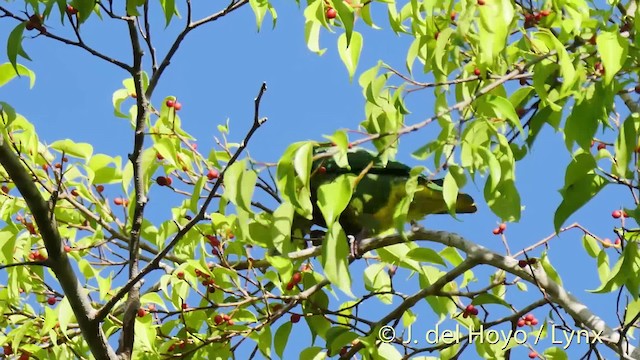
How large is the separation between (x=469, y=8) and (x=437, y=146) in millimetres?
343

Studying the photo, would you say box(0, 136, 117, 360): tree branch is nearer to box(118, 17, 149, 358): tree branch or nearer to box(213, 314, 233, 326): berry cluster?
box(118, 17, 149, 358): tree branch

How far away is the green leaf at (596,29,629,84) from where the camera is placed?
2041mm

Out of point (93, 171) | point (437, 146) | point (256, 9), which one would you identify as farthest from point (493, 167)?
point (93, 171)

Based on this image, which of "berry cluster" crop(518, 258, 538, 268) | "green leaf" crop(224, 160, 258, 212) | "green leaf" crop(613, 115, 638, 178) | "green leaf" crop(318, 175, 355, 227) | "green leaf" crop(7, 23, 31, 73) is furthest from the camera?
"berry cluster" crop(518, 258, 538, 268)

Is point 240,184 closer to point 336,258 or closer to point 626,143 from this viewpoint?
point 336,258

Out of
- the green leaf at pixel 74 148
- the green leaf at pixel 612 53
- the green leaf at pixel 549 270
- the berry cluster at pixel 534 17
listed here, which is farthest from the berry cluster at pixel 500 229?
the green leaf at pixel 74 148

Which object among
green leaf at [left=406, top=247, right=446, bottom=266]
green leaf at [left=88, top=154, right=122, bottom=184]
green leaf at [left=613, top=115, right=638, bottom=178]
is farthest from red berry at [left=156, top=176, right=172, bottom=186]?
green leaf at [left=613, top=115, right=638, bottom=178]

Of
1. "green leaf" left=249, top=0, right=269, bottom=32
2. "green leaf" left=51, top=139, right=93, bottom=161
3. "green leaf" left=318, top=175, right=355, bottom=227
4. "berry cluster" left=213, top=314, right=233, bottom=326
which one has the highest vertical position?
"green leaf" left=51, top=139, right=93, bottom=161

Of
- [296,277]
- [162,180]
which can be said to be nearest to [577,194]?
[296,277]

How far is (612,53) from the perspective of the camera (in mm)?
2055

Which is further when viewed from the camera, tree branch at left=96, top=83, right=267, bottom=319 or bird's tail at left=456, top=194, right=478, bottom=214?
bird's tail at left=456, top=194, right=478, bottom=214

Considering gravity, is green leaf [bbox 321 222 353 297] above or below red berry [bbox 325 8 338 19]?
below

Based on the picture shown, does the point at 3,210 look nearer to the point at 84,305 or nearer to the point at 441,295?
the point at 84,305

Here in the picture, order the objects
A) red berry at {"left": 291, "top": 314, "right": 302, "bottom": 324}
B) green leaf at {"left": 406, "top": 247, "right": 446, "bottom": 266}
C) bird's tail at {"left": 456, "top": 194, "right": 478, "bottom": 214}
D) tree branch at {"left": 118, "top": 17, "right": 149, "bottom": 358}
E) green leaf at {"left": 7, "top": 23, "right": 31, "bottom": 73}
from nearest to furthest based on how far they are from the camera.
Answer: green leaf at {"left": 7, "top": 23, "right": 31, "bottom": 73}, tree branch at {"left": 118, "top": 17, "right": 149, "bottom": 358}, green leaf at {"left": 406, "top": 247, "right": 446, "bottom": 266}, red berry at {"left": 291, "top": 314, "right": 302, "bottom": 324}, bird's tail at {"left": 456, "top": 194, "right": 478, "bottom": 214}
